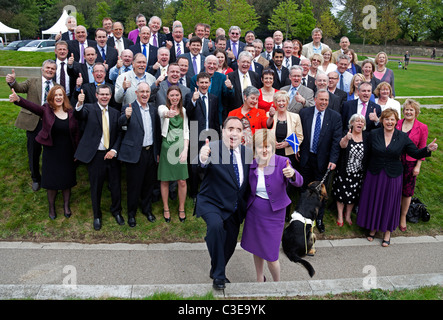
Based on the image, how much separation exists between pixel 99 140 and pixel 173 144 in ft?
4.13

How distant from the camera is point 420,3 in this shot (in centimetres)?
5650

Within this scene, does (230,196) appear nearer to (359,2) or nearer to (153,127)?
(153,127)

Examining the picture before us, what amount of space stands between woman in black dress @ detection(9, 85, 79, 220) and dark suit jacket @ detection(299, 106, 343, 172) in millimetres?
4087

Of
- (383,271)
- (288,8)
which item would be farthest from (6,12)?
(383,271)

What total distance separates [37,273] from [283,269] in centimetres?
365

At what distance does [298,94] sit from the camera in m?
6.98

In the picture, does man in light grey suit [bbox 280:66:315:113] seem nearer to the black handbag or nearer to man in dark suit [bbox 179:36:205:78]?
man in dark suit [bbox 179:36:205:78]

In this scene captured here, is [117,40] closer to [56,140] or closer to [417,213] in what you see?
[56,140]

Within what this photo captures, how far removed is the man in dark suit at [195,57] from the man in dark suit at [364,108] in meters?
3.11

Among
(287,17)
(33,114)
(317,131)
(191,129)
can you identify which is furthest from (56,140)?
(287,17)

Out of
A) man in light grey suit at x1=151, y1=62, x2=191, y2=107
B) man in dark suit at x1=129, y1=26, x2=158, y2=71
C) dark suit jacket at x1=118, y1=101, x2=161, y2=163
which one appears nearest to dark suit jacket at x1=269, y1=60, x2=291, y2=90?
man in light grey suit at x1=151, y1=62, x2=191, y2=107

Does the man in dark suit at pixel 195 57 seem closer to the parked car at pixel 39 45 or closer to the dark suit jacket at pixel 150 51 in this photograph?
the dark suit jacket at pixel 150 51

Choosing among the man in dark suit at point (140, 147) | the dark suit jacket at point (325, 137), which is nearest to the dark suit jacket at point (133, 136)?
the man in dark suit at point (140, 147)

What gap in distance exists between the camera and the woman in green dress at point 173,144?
6.30m
